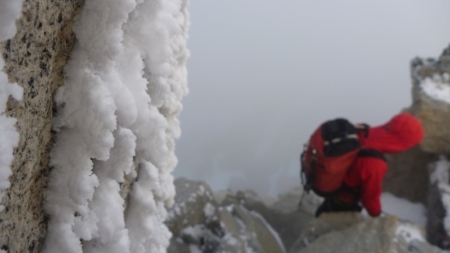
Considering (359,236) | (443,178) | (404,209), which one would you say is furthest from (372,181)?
(404,209)

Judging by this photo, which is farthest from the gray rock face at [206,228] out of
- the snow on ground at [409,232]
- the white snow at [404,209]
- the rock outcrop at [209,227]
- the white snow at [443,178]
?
the white snow at [443,178]

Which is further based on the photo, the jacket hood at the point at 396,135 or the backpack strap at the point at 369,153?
the jacket hood at the point at 396,135

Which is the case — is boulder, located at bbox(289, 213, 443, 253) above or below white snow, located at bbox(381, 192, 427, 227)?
above

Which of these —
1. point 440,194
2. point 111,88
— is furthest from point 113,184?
point 440,194

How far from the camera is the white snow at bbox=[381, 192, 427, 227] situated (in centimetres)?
444

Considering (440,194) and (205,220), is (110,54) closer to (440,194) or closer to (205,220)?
(205,220)

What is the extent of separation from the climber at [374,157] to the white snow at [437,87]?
100 centimetres

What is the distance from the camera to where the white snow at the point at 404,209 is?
4.44m

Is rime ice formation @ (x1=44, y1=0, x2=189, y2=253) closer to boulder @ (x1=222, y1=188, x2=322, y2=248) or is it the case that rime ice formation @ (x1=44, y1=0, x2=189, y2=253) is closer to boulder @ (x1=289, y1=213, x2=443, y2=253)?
boulder @ (x1=289, y1=213, x2=443, y2=253)

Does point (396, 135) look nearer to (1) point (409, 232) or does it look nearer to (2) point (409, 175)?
(1) point (409, 232)

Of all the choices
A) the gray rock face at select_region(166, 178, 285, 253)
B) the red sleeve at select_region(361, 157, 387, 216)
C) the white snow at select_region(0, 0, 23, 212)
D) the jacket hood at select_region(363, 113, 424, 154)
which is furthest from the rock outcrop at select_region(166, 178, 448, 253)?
the white snow at select_region(0, 0, 23, 212)

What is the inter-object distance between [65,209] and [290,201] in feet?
16.7

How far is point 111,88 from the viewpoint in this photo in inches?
31.4

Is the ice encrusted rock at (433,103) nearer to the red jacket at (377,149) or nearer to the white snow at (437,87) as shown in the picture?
the white snow at (437,87)
